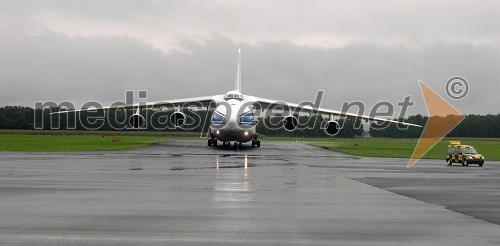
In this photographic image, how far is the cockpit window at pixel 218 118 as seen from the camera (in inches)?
1924

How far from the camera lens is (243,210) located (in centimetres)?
1338

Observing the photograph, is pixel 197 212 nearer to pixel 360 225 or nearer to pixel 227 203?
pixel 227 203

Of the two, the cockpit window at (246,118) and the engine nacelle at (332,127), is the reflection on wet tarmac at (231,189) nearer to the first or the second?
the cockpit window at (246,118)

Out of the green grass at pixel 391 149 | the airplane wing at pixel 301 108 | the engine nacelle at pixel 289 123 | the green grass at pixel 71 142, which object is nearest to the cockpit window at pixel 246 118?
the engine nacelle at pixel 289 123

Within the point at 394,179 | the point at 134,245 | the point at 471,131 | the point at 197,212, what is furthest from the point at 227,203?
the point at 471,131

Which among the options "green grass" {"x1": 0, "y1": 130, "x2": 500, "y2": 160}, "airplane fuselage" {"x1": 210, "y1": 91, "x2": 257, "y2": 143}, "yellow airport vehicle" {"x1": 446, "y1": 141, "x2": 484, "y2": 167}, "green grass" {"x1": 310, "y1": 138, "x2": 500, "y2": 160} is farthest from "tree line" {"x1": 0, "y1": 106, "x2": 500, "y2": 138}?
"yellow airport vehicle" {"x1": 446, "y1": 141, "x2": 484, "y2": 167}

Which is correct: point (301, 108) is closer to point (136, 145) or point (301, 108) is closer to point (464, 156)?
point (136, 145)

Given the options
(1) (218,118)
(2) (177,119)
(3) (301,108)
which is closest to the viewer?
(1) (218,118)

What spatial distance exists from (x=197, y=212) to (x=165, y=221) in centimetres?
140

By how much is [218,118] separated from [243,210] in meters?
36.2

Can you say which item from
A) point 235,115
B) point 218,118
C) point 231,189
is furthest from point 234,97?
point 231,189

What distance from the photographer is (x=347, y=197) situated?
16.3 metres

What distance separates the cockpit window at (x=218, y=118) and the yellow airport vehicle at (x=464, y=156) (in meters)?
18.2

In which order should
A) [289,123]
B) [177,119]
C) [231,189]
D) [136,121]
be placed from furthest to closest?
[289,123], [177,119], [136,121], [231,189]
